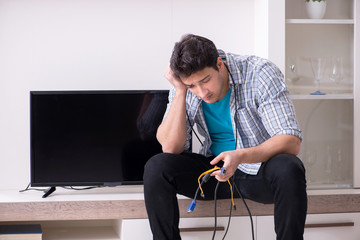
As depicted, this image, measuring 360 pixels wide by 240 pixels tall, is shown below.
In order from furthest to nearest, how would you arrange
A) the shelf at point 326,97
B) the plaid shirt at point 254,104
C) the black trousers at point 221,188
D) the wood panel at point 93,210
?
the shelf at point 326,97 < the wood panel at point 93,210 < the plaid shirt at point 254,104 < the black trousers at point 221,188

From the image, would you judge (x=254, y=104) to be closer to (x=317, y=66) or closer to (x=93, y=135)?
(x=317, y=66)

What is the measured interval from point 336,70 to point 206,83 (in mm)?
1098

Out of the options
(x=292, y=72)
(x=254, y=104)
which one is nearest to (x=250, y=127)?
(x=254, y=104)

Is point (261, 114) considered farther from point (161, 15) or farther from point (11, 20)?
point (11, 20)

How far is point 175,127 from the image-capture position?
209 cm

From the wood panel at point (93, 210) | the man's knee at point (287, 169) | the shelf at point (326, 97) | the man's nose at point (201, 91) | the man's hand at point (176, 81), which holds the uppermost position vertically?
the man's hand at point (176, 81)

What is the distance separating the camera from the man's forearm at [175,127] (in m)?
2.07

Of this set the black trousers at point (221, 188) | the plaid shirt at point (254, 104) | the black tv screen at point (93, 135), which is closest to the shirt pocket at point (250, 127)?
the plaid shirt at point (254, 104)

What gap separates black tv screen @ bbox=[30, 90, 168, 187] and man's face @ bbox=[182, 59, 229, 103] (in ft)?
1.95

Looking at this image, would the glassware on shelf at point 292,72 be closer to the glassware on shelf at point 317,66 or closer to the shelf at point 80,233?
the glassware on shelf at point 317,66

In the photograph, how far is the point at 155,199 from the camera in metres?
1.88

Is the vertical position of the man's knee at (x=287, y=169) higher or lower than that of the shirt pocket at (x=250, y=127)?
lower

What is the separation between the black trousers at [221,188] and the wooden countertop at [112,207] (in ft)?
0.72

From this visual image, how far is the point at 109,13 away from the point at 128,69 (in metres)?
0.33
